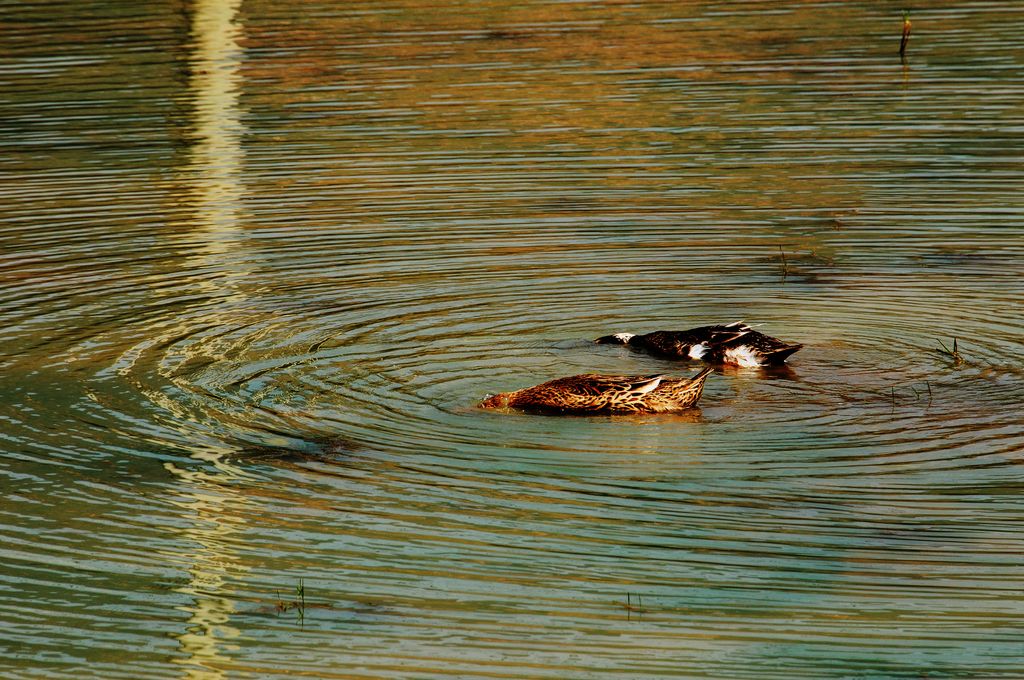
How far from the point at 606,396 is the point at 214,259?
5172 mm

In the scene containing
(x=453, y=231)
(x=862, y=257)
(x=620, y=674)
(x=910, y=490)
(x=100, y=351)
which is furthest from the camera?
(x=453, y=231)

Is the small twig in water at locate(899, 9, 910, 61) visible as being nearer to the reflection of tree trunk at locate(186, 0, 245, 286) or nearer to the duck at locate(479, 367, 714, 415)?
the reflection of tree trunk at locate(186, 0, 245, 286)

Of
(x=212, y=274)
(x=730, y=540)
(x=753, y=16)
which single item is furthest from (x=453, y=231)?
(x=753, y=16)

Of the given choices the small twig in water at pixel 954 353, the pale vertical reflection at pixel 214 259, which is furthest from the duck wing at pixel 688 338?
the pale vertical reflection at pixel 214 259

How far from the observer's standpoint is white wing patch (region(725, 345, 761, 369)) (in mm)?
10312

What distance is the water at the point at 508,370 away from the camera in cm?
709

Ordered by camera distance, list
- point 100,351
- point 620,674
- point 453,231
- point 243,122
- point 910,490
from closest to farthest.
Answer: point 620,674 < point 910,490 < point 100,351 < point 453,231 < point 243,122

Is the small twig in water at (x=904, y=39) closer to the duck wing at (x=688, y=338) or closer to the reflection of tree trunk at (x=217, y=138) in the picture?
the reflection of tree trunk at (x=217, y=138)

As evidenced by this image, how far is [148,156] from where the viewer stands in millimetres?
17953

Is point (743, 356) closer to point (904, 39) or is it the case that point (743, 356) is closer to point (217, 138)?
point (217, 138)

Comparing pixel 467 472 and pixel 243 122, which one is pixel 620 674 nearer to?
pixel 467 472

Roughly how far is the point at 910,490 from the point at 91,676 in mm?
3911

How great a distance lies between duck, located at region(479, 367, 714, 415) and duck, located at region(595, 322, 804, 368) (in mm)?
713

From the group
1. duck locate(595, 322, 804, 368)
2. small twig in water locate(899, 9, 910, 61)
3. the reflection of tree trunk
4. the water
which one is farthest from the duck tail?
small twig in water locate(899, 9, 910, 61)
